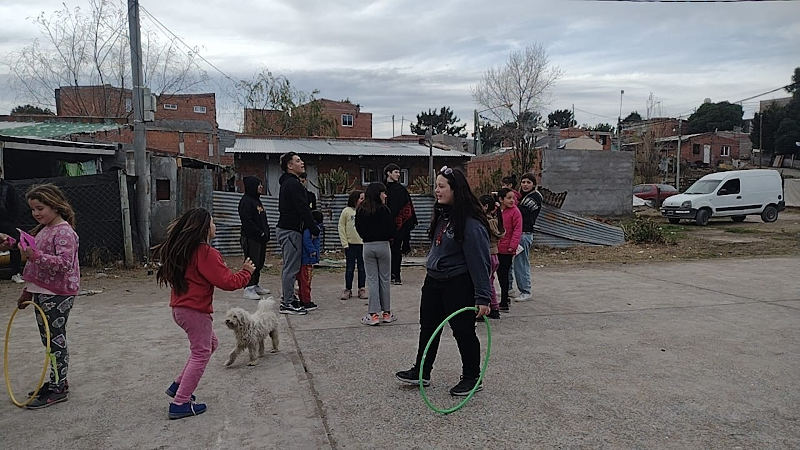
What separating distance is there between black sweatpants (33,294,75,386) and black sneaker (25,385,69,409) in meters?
0.06

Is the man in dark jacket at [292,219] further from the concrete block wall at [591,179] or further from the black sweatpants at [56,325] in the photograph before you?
the concrete block wall at [591,179]

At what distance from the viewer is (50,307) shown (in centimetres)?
421

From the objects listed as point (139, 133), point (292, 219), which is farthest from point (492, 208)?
point (139, 133)

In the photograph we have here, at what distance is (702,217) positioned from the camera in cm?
2108

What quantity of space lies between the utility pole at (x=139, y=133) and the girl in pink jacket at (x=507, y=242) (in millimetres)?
7125

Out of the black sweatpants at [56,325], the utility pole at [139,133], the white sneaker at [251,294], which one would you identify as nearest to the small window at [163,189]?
the utility pole at [139,133]

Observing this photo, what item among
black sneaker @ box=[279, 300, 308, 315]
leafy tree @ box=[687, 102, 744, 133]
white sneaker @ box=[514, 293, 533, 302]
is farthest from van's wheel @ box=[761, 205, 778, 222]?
leafy tree @ box=[687, 102, 744, 133]

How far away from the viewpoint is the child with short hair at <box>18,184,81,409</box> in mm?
4152

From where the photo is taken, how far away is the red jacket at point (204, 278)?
3936 millimetres

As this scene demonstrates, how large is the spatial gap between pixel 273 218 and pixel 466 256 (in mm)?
9434

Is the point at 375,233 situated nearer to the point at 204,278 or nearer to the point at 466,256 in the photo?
the point at 466,256

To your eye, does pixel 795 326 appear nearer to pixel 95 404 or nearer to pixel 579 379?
pixel 579 379

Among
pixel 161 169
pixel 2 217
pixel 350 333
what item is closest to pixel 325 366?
pixel 350 333

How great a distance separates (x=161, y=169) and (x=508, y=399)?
421 inches
